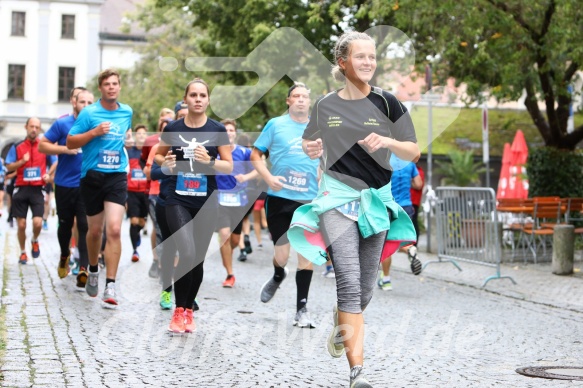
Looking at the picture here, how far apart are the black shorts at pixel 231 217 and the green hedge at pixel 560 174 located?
7.96 meters

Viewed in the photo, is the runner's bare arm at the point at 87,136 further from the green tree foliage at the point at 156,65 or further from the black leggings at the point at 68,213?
the green tree foliage at the point at 156,65

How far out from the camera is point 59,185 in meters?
10.9

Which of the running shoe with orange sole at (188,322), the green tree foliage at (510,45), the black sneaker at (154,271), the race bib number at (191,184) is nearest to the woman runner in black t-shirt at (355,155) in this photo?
the running shoe with orange sole at (188,322)

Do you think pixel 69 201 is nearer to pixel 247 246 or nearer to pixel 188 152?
pixel 188 152

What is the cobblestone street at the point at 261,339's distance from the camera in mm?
5988

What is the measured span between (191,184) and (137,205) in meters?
7.22

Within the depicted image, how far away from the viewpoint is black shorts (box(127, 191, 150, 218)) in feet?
49.1

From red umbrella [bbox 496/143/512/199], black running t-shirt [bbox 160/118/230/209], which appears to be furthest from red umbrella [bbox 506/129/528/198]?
black running t-shirt [bbox 160/118/230/209]

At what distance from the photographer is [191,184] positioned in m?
7.93

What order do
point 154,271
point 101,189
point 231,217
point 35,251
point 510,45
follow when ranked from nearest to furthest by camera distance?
point 101,189 → point 154,271 → point 231,217 → point 35,251 → point 510,45

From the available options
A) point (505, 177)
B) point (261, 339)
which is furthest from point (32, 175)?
point (505, 177)

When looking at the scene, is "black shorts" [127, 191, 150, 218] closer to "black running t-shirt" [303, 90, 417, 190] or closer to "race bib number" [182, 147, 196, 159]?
"race bib number" [182, 147, 196, 159]

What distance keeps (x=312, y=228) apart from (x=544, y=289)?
7395 mm

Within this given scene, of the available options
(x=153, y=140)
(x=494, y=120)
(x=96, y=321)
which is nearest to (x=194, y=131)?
(x=96, y=321)
